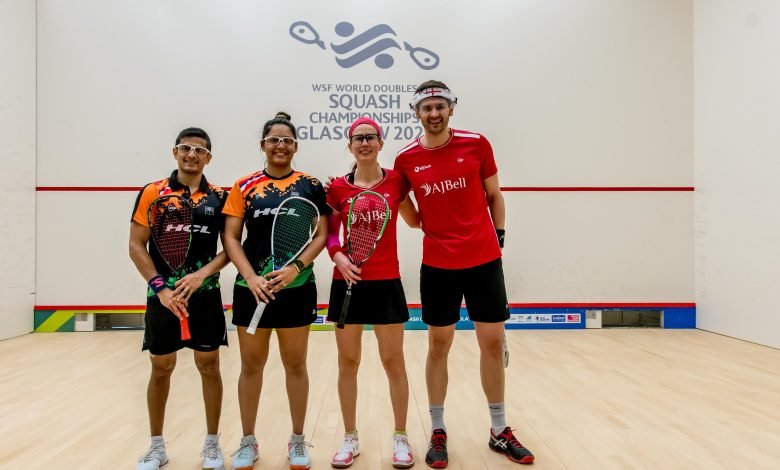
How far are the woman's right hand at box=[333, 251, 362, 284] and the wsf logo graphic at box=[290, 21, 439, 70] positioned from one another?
10.2ft

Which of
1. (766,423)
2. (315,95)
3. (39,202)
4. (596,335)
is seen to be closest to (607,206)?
(596,335)

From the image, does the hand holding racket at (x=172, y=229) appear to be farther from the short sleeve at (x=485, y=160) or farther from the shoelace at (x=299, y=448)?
the short sleeve at (x=485, y=160)

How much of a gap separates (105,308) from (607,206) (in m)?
4.57

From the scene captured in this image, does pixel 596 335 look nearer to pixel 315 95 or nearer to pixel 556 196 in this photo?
pixel 556 196

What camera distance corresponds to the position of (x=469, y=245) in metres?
1.68

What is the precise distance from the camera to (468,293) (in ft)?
5.63

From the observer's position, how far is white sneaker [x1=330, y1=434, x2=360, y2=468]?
1612mm

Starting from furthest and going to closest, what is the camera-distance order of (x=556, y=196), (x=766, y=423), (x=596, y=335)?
(x=556, y=196) < (x=596, y=335) < (x=766, y=423)

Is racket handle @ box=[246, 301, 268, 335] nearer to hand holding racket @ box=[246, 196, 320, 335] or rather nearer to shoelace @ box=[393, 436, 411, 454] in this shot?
hand holding racket @ box=[246, 196, 320, 335]

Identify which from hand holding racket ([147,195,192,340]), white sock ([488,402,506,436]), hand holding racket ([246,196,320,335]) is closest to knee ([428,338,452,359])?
white sock ([488,402,506,436])

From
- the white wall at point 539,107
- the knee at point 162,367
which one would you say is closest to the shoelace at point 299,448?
the knee at point 162,367

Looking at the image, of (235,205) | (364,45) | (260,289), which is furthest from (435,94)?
(364,45)

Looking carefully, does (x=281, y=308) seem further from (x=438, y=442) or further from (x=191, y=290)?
(x=438, y=442)

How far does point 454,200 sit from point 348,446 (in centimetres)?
95
